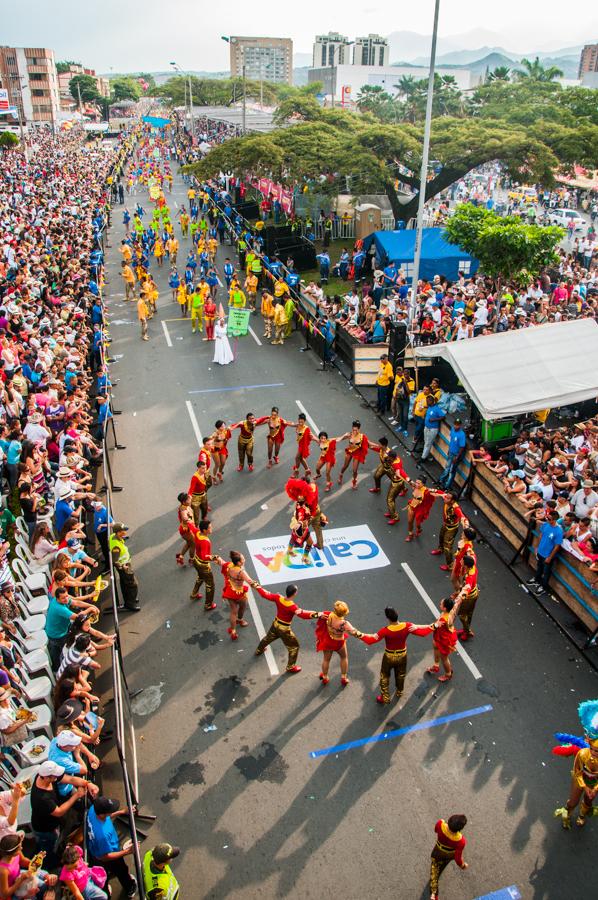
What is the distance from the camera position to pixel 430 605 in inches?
389

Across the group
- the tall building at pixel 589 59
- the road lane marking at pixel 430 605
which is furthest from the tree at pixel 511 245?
the tall building at pixel 589 59

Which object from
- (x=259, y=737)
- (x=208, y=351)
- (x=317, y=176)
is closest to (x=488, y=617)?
(x=259, y=737)

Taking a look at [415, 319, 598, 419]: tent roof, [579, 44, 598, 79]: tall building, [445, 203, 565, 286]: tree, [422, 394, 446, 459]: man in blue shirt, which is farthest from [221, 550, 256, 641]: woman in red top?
[579, 44, 598, 79]: tall building

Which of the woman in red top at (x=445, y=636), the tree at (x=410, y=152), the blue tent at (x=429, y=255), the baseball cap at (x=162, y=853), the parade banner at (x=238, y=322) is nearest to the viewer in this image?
the baseball cap at (x=162, y=853)

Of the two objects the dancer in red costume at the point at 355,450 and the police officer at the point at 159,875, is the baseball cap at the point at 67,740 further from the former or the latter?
the dancer in red costume at the point at 355,450

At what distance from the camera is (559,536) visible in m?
9.56

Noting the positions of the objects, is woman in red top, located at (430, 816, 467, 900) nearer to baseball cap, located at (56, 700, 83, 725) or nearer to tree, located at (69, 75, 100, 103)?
baseball cap, located at (56, 700, 83, 725)

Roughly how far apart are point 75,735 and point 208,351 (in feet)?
50.0

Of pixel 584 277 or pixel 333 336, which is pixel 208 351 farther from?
pixel 584 277

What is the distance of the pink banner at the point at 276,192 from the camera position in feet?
99.9

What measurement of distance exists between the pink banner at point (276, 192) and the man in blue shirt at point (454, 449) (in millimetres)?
21409

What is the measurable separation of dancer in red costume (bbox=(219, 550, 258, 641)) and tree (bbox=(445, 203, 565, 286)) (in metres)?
14.5

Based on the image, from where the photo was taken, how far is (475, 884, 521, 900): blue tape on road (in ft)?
20.2

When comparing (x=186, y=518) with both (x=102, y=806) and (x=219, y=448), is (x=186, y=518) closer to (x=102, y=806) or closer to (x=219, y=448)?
(x=219, y=448)
